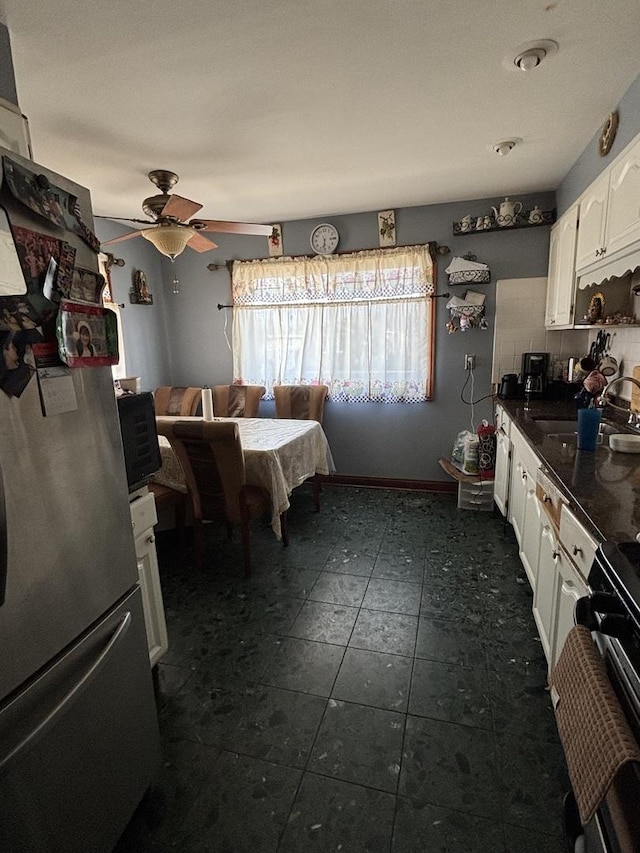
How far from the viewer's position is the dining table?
2.52m

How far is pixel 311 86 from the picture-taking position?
1749mm

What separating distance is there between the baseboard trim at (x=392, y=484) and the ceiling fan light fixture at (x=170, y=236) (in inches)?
94.5

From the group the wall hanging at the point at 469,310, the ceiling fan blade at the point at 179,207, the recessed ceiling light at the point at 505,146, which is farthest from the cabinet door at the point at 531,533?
the ceiling fan blade at the point at 179,207

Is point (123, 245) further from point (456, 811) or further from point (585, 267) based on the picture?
point (456, 811)

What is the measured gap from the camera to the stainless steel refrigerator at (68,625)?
0.83 metres

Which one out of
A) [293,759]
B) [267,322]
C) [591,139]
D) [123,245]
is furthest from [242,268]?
[293,759]

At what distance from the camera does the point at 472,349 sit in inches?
139

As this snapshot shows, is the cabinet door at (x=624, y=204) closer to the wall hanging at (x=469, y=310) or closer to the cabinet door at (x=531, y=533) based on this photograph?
the cabinet door at (x=531, y=533)

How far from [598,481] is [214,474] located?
1.85 m

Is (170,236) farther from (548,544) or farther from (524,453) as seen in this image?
(548,544)

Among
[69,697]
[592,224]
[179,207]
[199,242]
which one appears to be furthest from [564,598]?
[199,242]

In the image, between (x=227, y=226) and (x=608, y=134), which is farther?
(x=227, y=226)

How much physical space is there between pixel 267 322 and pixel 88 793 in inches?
136

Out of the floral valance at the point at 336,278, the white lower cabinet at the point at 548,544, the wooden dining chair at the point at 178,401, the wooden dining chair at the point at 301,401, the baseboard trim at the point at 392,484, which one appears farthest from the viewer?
the wooden dining chair at the point at 178,401
